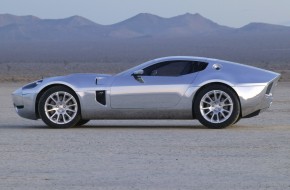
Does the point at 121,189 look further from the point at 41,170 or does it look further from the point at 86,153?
the point at 86,153

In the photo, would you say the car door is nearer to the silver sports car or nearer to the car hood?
the silver sports car

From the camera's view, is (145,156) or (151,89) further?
(151,89)

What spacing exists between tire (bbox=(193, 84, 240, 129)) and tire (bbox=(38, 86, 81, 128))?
1.87m

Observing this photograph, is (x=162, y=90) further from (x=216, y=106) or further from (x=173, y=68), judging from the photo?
(x=216, y=106)

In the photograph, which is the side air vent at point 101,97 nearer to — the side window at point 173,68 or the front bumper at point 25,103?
the side window at point 173,68

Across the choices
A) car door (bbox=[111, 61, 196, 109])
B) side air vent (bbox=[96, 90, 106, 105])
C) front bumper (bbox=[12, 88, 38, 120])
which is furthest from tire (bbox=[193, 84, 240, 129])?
front bumper (bbox=[12, 88, 38, 120])

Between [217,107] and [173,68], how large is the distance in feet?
3.25

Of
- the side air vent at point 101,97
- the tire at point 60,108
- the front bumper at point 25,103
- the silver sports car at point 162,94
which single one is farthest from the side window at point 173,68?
the front bumper at point 25,103

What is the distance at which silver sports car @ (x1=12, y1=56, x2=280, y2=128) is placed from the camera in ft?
45.5

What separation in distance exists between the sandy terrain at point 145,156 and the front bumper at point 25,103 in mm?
273

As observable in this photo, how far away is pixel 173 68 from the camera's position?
46.9 feet

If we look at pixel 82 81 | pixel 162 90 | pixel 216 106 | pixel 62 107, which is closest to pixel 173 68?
pixel 162 90

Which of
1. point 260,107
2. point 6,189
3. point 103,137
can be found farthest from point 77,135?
point 6,189

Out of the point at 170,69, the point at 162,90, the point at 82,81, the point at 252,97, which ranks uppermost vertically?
the point at 170,69
